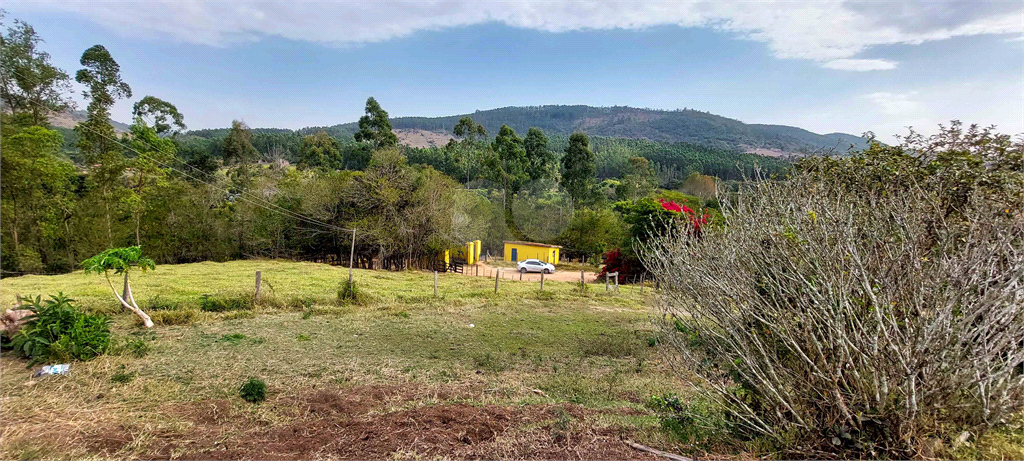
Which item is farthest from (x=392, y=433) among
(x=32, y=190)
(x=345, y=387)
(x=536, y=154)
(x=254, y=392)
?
(x=536, y=154)

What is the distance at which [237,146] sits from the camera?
40.4m

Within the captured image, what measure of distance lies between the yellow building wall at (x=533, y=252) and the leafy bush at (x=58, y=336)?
97.3ft

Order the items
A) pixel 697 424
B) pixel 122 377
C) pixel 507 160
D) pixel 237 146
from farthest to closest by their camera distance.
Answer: pixel 507 160 < pixel 237 146 < pixel 122 377 < pixel 697 424

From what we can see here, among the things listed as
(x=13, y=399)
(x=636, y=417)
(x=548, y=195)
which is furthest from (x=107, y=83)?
(x=548, y=195)

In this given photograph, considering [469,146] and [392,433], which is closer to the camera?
[392,433]

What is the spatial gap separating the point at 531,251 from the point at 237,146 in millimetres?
29164

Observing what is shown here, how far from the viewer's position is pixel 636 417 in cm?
454

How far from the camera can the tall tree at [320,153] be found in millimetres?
45250

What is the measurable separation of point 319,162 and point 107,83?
22651 mm

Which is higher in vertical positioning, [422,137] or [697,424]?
[422,137]

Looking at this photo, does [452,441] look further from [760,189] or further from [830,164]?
[830,164]

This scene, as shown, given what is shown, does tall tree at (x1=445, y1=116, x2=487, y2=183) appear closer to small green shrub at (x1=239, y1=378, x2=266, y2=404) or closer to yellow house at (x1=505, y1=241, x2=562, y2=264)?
yellow house at (x1=505, y1=241, x2=562, y2=264)

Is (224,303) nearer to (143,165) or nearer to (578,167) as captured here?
(143,165)

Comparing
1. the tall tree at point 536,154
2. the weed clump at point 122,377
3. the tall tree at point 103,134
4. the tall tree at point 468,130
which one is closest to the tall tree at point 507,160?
the tall tree at point 536,154
